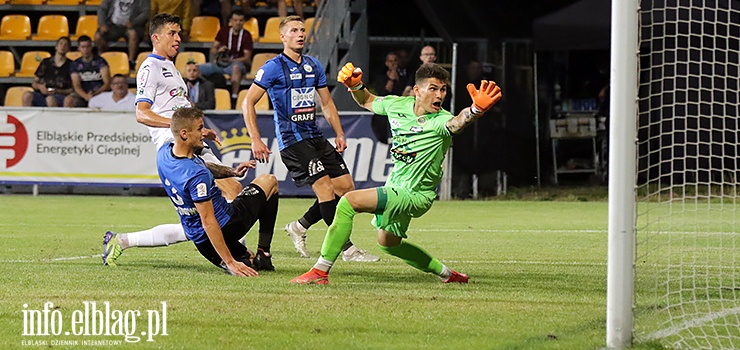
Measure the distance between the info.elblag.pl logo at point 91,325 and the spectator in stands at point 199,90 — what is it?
12462mm

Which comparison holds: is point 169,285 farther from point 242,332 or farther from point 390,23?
point 390,23

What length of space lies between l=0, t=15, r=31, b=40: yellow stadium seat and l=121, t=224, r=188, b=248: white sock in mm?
14794

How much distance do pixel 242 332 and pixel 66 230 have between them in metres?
7.59

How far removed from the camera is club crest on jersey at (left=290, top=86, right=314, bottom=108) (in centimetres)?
991

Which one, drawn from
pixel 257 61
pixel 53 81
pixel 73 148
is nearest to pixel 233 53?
pixel 257 61

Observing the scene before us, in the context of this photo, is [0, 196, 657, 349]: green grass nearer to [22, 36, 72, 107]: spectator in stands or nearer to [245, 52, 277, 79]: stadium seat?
[22, 36, 72, 107]: spectator in stands

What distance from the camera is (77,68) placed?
2056 centimetres

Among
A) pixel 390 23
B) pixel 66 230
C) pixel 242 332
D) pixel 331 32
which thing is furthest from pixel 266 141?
pixel 242 332

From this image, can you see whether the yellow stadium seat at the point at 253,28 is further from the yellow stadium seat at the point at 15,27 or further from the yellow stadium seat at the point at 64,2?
the yellow stadium seat at the point at 15,27

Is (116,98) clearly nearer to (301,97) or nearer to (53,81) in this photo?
(53,81)

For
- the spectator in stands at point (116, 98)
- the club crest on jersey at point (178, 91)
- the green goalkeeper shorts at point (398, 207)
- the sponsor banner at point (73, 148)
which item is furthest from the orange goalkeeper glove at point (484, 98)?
the spectator in stands at point (116, 98)

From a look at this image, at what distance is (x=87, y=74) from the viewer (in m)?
20.6

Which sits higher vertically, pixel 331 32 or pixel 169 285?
pixel 331 32

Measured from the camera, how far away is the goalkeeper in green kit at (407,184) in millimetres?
7902
